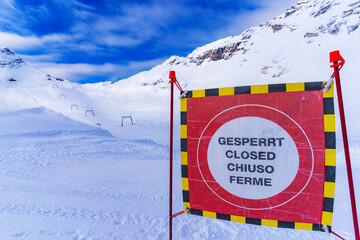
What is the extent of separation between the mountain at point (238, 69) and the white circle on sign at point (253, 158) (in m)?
21.9

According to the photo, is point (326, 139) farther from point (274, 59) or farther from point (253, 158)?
point (274, 59)

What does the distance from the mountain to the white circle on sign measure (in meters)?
21.9

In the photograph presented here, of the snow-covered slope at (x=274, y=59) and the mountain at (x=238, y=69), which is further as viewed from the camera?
the snow-covered slope at (x=274, y=59)

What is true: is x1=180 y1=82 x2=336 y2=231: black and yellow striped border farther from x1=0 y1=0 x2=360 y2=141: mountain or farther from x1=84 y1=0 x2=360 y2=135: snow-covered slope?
x1=84 y1=0 x2=360 y2=135: snow-covered slope

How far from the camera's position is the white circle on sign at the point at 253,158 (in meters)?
2.00

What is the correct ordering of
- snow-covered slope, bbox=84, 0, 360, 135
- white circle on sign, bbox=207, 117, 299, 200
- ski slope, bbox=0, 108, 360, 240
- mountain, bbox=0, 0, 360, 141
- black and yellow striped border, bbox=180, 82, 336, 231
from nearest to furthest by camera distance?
black and yellow striped border, bbox=180, 82, 336, 231 → white circle on sign, bbox=207, 117, 299, 200 → ski slope, bbox=0, 108, 360, 240 → mountain, bbox=0, 0, 360, 141 → snow-covered slope, bbox=84, 0, 360, 135

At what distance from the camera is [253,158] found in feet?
6.82

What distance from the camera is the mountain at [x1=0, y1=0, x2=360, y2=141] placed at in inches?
1293

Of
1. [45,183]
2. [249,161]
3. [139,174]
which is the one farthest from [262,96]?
[45,183]

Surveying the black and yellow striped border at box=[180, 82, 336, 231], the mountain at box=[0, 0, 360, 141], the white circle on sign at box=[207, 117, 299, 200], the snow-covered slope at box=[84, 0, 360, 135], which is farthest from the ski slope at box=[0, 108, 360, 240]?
the snow-covered slope at box=[84, 0, 360, 135]

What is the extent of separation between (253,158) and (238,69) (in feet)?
215

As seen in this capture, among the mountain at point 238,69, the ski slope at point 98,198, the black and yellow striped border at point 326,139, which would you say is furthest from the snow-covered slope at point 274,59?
the black and yellow striped border at point 326,139

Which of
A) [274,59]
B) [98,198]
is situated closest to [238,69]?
[274,59]

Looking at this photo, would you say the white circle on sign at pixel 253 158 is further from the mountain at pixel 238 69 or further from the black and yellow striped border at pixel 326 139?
the mountain at pixel 238 69
